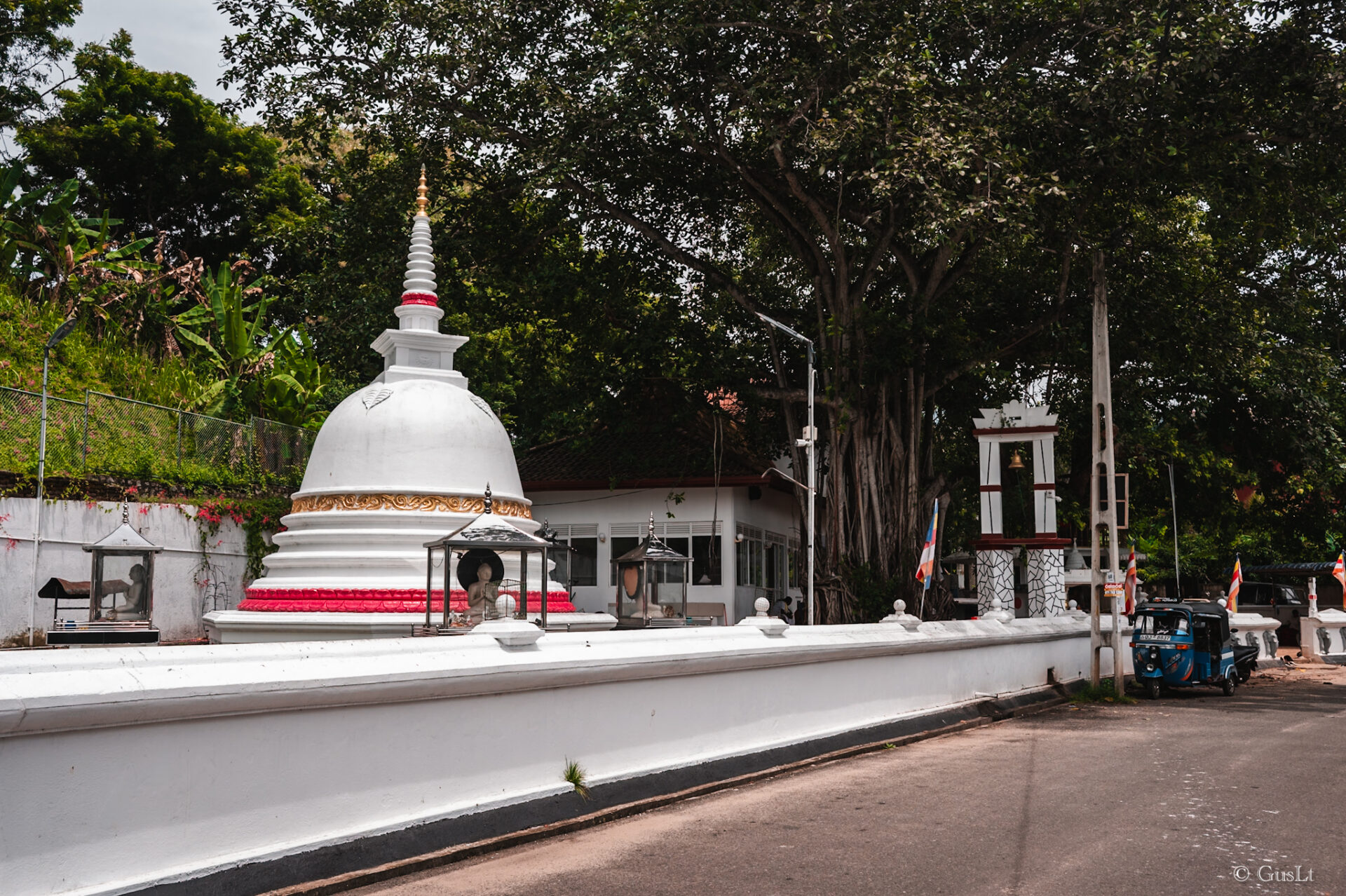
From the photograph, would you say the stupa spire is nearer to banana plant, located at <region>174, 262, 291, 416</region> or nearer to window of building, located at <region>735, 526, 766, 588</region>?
window of building, located at <region>735, 526, 766, 588</region>

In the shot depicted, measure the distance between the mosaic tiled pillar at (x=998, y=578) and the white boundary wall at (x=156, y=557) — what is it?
13.1 meters

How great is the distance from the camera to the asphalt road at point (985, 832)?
5.78 m

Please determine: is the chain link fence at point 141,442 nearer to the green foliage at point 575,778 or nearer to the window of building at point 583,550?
the window of building at point 583,550

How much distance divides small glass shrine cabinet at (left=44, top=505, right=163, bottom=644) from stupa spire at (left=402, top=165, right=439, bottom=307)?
15.8ft

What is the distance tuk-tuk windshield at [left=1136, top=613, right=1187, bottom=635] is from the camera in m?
16.9

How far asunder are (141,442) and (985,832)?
17998mm

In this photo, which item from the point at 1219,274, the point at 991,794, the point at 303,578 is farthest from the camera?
the point at 1219,274

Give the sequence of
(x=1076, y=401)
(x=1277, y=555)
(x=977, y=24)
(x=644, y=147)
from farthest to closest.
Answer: (x=1277, y=555) < (x=1076, y=401) < (x=644, y=147) < (x=977, y=24)

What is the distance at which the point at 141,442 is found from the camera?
20734 mm

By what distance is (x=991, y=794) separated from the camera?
8.19 m

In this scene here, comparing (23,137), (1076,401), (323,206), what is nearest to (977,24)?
(1076,401)

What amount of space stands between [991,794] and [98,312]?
83.1 feet

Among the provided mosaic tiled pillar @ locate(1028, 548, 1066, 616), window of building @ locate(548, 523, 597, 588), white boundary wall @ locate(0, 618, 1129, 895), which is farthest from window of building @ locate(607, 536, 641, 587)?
white boundary wall @ locate(0, 618, 1129, 895)

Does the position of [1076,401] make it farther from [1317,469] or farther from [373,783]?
[373,783]
